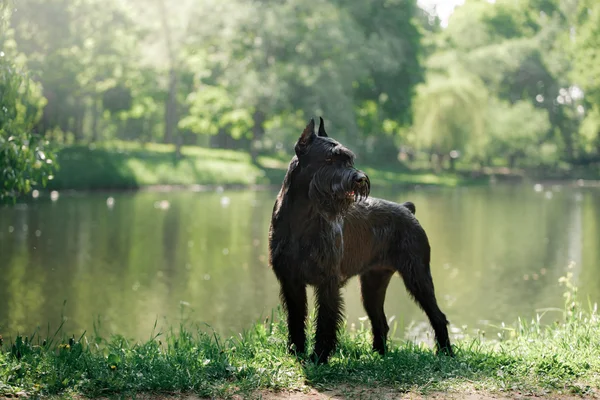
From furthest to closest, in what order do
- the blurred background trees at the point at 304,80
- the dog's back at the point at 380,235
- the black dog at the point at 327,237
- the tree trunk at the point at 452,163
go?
the tree trunk at the point at 452,163 → the blurred background trees at the point at 304,80 → the dog's back at the point at 380,235 → the black dog at the point at 327,237

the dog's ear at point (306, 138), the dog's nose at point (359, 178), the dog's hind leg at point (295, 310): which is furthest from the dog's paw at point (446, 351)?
the dog's ear at point (306, 138)

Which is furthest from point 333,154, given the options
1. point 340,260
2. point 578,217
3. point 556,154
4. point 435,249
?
point 556,154

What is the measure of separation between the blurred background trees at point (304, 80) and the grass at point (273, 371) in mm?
22327

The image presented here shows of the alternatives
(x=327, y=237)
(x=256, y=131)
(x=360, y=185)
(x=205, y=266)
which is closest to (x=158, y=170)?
(x=256, y=131)

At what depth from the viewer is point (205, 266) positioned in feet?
49.8

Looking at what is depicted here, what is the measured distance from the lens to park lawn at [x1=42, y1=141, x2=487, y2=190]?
3228 cm

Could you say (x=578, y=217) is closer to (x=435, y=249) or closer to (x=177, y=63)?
(x=435, y=249)

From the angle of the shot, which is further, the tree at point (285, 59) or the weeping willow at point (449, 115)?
the weeping willow at point (449, 115)

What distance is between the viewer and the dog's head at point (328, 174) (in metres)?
5.07

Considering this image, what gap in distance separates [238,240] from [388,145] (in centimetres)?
3815

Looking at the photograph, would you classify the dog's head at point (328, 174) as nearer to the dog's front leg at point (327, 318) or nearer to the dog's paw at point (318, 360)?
the dog's front leg at point (327, 318)

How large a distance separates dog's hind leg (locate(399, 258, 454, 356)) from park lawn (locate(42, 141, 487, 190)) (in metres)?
26.3

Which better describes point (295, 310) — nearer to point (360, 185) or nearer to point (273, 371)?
point (273, 371)

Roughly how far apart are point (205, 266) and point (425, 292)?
380 inches
